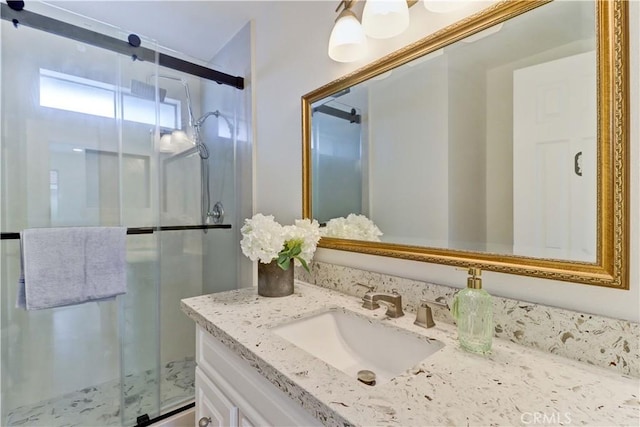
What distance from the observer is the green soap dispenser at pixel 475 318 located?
2.08 feet

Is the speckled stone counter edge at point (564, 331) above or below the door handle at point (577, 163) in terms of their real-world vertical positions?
below

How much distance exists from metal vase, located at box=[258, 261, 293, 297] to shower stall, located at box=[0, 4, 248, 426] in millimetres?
781

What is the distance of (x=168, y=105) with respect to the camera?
1714mm

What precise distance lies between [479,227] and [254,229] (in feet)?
2.33

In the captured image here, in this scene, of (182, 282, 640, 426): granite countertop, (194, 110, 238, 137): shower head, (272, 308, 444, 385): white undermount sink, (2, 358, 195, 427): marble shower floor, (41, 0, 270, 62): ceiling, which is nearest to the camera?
(182, 282, 640, 426): granite countertop

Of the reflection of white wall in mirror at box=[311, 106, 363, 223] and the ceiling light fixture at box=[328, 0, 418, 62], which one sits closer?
the ceiling light fixture at box=[328, 0, 418, 62]

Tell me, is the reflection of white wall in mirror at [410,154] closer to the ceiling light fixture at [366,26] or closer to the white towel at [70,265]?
the ceiling light fixture at [366,26]

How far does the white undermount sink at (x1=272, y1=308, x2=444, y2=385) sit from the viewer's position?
0.77 metres

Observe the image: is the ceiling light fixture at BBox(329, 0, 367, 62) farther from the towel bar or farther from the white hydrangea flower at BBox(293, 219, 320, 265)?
the towel bar

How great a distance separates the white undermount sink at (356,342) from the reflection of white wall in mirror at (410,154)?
29 centimetres

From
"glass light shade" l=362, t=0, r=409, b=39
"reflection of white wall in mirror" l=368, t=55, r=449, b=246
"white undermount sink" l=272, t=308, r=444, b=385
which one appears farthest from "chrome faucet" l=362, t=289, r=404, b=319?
"glass light shade" l=362, t=0, r=409, b=39

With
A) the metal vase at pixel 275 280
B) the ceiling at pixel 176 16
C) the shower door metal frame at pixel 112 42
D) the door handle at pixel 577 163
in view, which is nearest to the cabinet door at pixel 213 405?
the metal vase at pixel 275 280

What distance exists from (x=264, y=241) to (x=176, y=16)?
1.51 metres

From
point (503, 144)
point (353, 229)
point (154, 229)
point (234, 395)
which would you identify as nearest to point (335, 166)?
point (353, 229)
